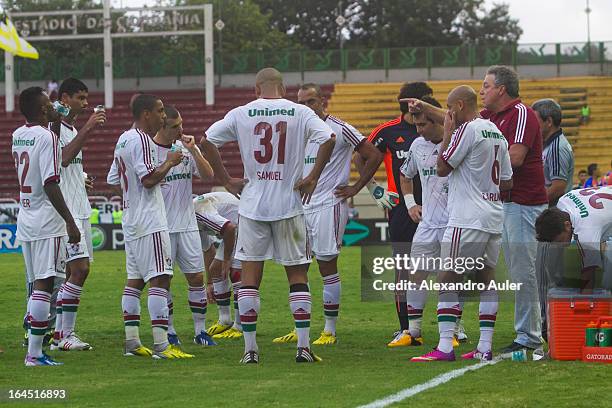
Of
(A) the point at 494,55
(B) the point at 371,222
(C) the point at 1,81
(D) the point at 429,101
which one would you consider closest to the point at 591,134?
(A) the point at 494,55

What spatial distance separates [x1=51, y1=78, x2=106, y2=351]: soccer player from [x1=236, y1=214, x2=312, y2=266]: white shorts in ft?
7.11

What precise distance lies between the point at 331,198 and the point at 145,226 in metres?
2.35

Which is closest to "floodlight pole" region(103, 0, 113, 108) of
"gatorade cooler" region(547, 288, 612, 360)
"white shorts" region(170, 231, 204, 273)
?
"white shorts" region(170, 231, 204, 273)

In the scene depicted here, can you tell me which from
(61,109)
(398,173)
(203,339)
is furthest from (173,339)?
(398,173)

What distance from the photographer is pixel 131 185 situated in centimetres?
1063

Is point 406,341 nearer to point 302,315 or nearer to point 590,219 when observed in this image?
point 302,315

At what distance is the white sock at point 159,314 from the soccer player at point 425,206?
2435 mm

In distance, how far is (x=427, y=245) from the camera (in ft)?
37.8

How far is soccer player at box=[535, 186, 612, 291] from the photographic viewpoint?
981cm

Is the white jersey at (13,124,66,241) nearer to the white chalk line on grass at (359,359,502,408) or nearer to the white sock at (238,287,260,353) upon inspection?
the white sock at (238,287,260,353)

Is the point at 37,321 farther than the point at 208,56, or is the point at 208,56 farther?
the point at 208,56

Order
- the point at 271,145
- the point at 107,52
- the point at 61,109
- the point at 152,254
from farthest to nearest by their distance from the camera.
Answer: the point at 107,52 → the point at 61,109 → the point at 152,254 → the point at 271,145

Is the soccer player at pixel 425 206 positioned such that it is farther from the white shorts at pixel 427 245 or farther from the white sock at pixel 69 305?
the white sock at pixel 69 305

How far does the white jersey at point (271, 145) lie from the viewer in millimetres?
9977
